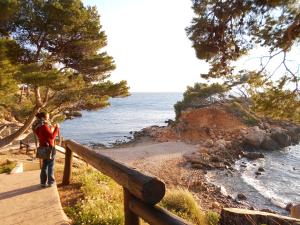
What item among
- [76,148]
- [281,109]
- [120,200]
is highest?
[281,109]

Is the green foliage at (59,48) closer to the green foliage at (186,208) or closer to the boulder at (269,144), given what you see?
the green foliage at (186,208)

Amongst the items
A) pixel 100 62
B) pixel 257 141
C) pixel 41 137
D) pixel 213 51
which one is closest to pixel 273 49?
pixel 213 51

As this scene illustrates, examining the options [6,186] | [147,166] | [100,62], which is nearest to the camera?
[6,186]

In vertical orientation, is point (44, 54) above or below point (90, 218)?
above

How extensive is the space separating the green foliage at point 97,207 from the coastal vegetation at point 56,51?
19.8 feet

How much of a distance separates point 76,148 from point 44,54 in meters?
9.32

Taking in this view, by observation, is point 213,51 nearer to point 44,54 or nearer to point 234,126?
point 44,54

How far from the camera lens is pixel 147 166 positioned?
2378 cm

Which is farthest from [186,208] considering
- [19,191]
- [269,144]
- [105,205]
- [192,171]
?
[269,144]

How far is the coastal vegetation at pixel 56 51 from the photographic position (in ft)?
43.7

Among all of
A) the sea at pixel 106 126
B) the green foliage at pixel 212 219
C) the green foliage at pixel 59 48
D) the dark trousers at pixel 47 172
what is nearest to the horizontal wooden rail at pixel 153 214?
the dark trousers at pixel 47 172

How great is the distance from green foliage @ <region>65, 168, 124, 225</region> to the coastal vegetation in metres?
6.04

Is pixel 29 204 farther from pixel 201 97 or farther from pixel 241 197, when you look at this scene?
pixel 201 97

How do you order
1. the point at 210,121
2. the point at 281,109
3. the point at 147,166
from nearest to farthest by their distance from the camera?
→ the point at 281,109
the point at 147,166
the point at 210,121
